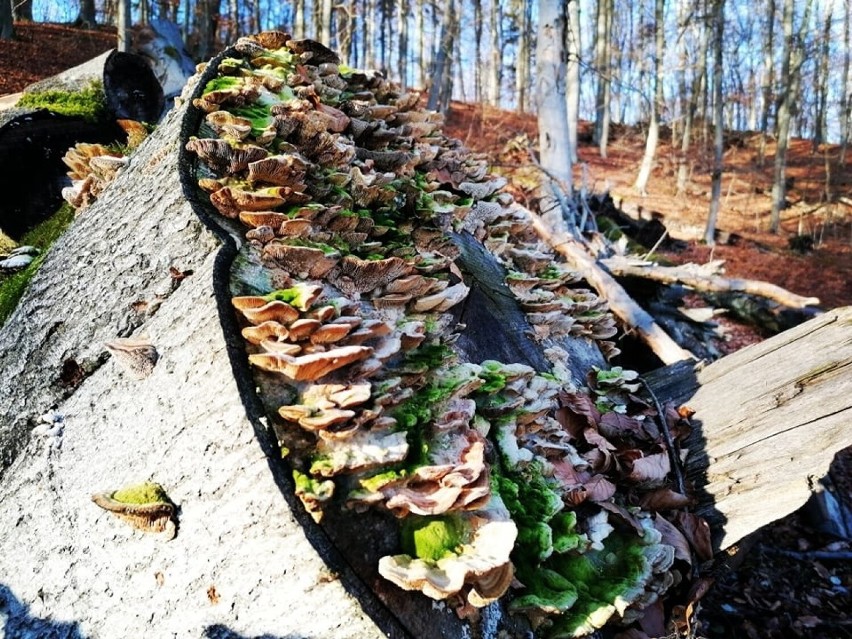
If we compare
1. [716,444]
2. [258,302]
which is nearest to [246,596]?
[258,302]

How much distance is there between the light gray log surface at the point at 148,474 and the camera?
163 cm

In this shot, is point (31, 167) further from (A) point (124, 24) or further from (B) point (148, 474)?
(A) point (124, 24)

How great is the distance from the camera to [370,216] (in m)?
2.61

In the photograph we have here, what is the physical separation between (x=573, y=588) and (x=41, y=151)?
4032 millimetres

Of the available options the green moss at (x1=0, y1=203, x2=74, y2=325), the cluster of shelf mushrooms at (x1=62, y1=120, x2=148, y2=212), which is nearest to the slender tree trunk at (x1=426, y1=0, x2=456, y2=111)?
the green moss at (x1=0, y1=203, x2=74, y2=325)

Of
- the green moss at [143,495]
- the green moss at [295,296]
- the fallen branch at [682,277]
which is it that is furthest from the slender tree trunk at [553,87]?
the green moss at [143,495]

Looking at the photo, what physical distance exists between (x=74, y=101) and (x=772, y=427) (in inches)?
195

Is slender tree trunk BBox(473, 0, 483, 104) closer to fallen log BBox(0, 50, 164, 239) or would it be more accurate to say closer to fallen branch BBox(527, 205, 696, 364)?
fallen branch BBox(527, 205, 696, 364)

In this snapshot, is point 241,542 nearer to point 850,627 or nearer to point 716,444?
point 716,444

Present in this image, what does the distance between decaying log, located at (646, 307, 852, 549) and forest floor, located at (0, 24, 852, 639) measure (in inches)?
37.6

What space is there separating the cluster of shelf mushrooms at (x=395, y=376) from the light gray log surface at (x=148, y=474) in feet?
0.47

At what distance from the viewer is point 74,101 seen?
4426 mm

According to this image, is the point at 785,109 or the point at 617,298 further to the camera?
the point at 785,109

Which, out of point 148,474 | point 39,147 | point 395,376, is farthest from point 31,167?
point 395,376
